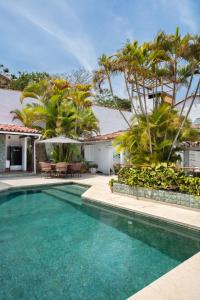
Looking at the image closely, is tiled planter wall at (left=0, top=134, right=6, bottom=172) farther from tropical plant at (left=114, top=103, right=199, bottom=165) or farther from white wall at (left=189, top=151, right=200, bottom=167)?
white wall at (left=189, top=151, right=200, bottom=167)

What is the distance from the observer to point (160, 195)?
10.5 metres

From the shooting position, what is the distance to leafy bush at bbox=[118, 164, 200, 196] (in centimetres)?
960

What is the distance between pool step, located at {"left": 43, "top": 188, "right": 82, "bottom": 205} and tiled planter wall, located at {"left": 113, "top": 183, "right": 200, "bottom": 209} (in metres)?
2.05

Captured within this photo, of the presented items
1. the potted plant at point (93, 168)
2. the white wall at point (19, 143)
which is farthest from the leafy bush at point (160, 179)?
the white wall at point (19, 143)

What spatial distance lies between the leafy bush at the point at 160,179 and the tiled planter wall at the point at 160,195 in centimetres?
19

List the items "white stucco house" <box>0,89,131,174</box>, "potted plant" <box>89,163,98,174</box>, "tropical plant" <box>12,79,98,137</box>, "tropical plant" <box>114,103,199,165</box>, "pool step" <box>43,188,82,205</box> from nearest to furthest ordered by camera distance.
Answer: "tropical plant" <box>114,103,199,165</box> < "pool step" <box>43,188,82,205</box> < "white stucco house" <box>0,89,131,174</box> < "tropical plant" <box>12,79,98,137</box> < "potted plant" <box>89,163,98,174</box>

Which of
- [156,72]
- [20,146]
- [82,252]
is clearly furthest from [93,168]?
[82,252]

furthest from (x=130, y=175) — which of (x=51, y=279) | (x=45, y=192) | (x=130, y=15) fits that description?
(x=130, y=15)

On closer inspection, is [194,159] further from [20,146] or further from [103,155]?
[20,146]

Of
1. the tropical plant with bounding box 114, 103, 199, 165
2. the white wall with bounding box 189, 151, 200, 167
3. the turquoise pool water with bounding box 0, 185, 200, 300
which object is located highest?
the tropical plant with bounding box 114, 103, 199, 165

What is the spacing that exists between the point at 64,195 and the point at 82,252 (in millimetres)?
7203

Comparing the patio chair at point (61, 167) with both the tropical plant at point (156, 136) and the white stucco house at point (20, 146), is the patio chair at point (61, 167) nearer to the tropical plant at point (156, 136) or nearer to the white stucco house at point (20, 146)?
the white stucco house at point (20, 146)

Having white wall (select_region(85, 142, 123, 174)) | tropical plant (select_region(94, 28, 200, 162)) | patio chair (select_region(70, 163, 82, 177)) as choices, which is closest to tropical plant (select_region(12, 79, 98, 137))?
white wall (select_region(85, 142, 123, 174))

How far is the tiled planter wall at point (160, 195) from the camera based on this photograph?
30.6 ft
